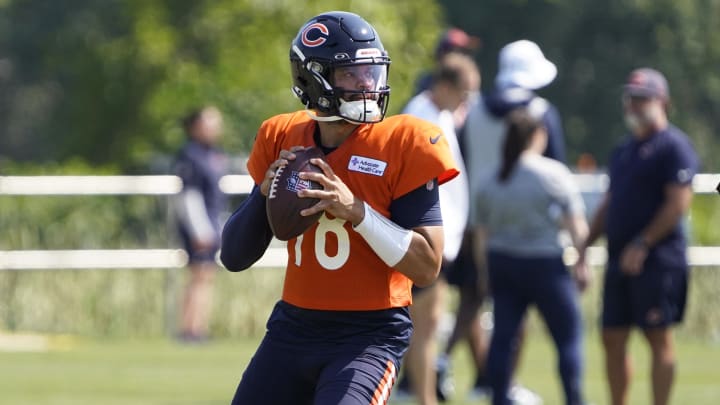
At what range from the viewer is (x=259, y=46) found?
23.3 meters

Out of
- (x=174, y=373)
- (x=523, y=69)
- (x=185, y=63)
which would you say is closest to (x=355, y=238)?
(x=523, y=69)

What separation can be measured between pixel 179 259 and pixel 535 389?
5184 millimetres

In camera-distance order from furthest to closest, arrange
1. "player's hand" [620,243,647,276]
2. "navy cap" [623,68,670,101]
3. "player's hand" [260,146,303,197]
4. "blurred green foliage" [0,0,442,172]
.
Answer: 1. "blurred green foliage" [0,0,442,172]
2. "navy cap" [623,68,670,101]
3. "player's hand" [620,243,647,276]
4. "player's hand" [260,146,303,197]

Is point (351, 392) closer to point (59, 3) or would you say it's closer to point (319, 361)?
point (319, 361)

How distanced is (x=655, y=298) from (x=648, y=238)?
34 cm

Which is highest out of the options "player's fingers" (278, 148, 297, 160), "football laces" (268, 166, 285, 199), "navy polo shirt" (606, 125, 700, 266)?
"player's fingers" (278, 148, 297, 160)

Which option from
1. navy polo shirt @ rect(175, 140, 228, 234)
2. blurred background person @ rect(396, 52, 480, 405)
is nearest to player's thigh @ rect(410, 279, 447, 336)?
blurred background person @ rect(396, 52, 480, 405)

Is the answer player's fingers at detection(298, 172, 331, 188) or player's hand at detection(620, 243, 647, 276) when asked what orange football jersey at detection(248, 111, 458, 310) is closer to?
player's fingers at detection(298, 172, 331, 188)

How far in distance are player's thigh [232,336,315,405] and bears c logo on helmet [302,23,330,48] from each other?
106 centimetres

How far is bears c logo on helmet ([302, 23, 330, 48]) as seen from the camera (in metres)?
5.78

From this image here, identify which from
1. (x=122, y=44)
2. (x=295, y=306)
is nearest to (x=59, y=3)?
(x=122, y=44)

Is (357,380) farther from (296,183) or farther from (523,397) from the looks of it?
(523,397)

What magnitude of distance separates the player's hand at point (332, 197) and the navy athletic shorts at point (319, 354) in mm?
391

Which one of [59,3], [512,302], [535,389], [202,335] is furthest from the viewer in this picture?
[59,3]
